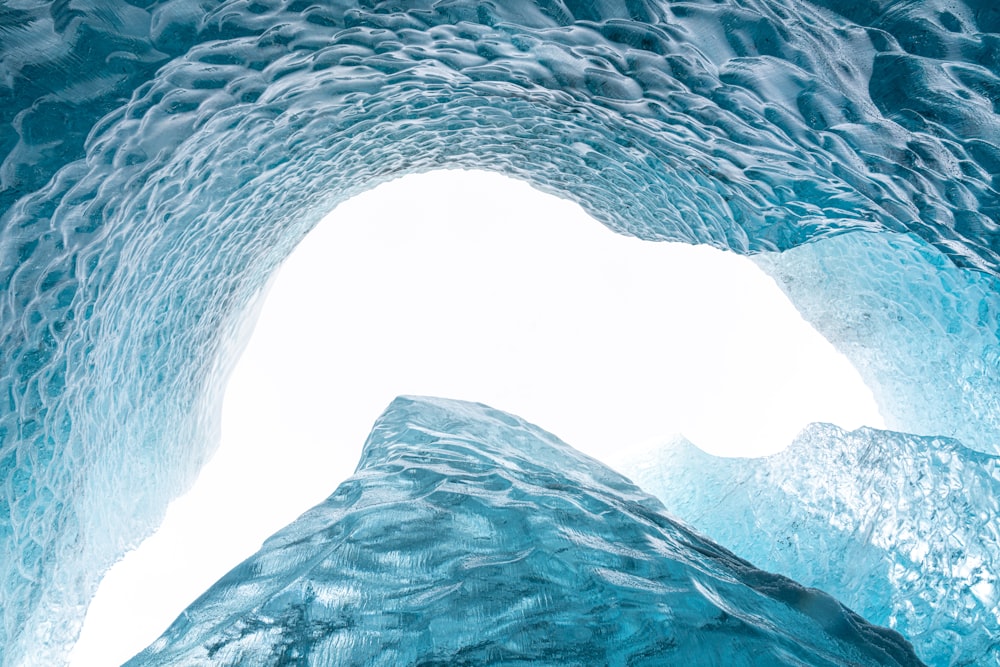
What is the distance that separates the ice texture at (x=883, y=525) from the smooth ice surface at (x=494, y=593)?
65.3 inches

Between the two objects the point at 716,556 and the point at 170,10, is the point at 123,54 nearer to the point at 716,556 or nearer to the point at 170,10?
the point at 170,10

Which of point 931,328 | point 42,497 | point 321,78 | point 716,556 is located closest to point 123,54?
point 321,78

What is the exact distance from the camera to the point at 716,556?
276cm

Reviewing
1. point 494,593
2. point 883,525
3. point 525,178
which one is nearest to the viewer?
point 494,593

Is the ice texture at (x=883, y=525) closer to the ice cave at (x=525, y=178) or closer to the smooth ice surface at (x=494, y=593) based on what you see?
the ice cave at (x=525, y=178)

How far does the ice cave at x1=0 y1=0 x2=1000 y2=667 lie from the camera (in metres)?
1.98

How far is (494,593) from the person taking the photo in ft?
6.53

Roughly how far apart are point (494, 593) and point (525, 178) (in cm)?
381

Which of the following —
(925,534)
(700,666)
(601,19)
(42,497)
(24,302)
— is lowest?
(925,534)

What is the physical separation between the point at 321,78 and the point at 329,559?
2.10 m

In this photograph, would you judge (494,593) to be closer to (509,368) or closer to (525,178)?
(525,178)

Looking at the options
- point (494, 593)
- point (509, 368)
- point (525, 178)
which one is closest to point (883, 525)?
point (525, 178)

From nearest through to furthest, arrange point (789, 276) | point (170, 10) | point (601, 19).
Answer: point (170, 10) → point (601, 19) → point (789, 276)

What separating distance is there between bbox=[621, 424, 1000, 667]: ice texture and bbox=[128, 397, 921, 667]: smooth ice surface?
65.3 inches
